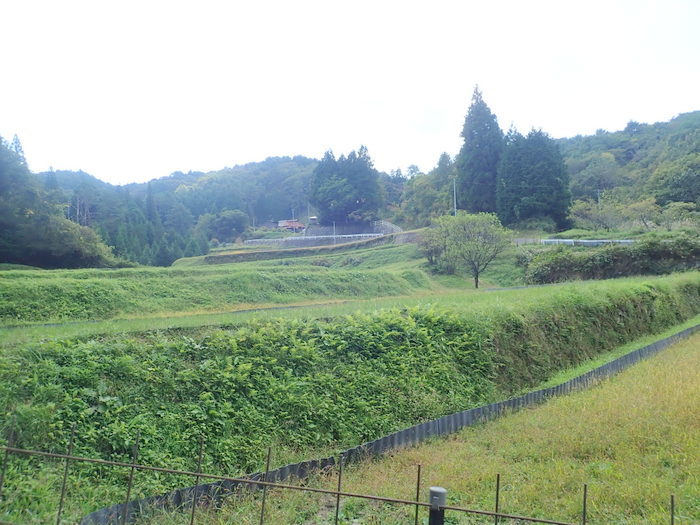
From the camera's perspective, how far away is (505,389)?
11023 millimetres

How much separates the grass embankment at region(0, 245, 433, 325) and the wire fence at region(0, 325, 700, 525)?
1359 cm

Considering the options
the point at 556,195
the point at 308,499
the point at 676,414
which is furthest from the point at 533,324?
the point at 556,195

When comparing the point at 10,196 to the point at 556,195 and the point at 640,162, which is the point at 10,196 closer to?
the point at 556,195

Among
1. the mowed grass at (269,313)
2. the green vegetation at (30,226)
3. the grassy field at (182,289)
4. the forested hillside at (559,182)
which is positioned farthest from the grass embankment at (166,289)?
the forested hillside at (559,182)

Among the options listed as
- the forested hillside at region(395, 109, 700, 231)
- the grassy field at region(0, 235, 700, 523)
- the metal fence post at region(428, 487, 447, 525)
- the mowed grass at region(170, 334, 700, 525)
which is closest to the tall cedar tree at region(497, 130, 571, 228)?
the forested hillside at region(395, 109, 700, 231)

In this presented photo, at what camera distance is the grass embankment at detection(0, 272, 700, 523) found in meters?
5.88

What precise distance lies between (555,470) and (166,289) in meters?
19.4

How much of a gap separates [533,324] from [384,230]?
51692 mm

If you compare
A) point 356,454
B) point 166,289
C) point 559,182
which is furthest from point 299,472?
point 559,182

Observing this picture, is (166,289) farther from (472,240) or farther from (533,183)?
(533,183)

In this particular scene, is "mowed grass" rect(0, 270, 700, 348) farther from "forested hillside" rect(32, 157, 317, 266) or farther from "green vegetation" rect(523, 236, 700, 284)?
"forested hillside" rect(32, 157, 317, 266)

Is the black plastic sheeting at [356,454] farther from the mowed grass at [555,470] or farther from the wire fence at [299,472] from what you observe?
the mowed grass at [555,470]

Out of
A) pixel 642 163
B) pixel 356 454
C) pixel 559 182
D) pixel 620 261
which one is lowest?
pixel 356 454

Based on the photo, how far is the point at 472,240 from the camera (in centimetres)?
3525
